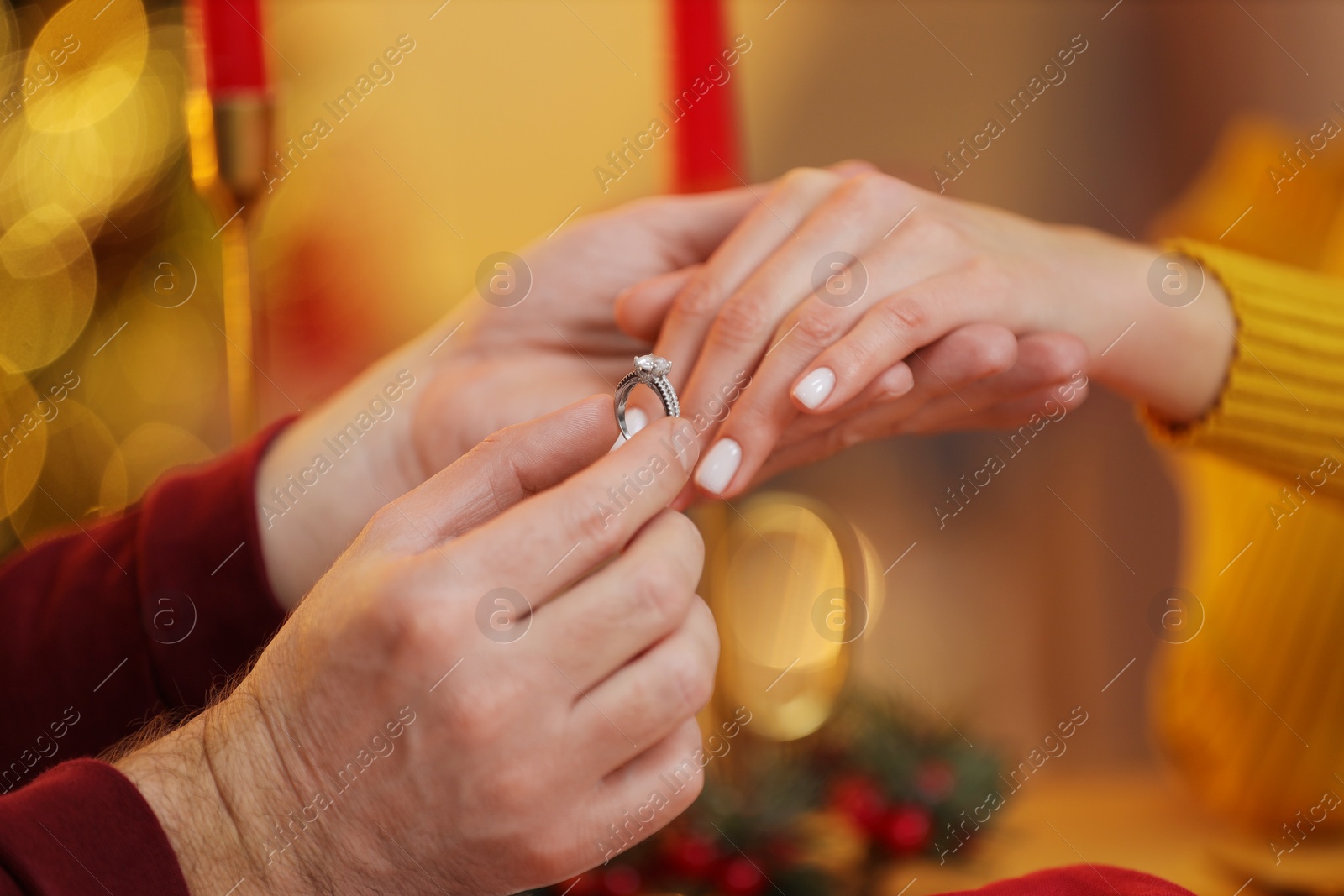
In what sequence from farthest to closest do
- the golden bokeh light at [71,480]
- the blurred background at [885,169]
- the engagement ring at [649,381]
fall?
the blurred background at [885,169] → the golden bokeh light at [71,480] → the engagement ring at [649,381]

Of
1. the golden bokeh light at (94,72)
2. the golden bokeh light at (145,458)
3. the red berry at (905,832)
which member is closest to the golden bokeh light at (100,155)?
the golden bokeh light at (94,72)

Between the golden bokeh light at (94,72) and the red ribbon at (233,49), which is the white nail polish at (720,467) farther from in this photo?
the golden bokeh light at (94,72)

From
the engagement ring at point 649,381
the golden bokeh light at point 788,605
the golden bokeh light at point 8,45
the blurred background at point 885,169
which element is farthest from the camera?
the blurred background at point 885,169

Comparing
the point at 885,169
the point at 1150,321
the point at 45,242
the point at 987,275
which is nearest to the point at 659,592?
the point at 987,275

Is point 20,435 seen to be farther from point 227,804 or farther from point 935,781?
point 935,781

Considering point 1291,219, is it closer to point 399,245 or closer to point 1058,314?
point 1058,314

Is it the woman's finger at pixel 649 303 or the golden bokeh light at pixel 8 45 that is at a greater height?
the golden bokeh light at pixel 8 45
